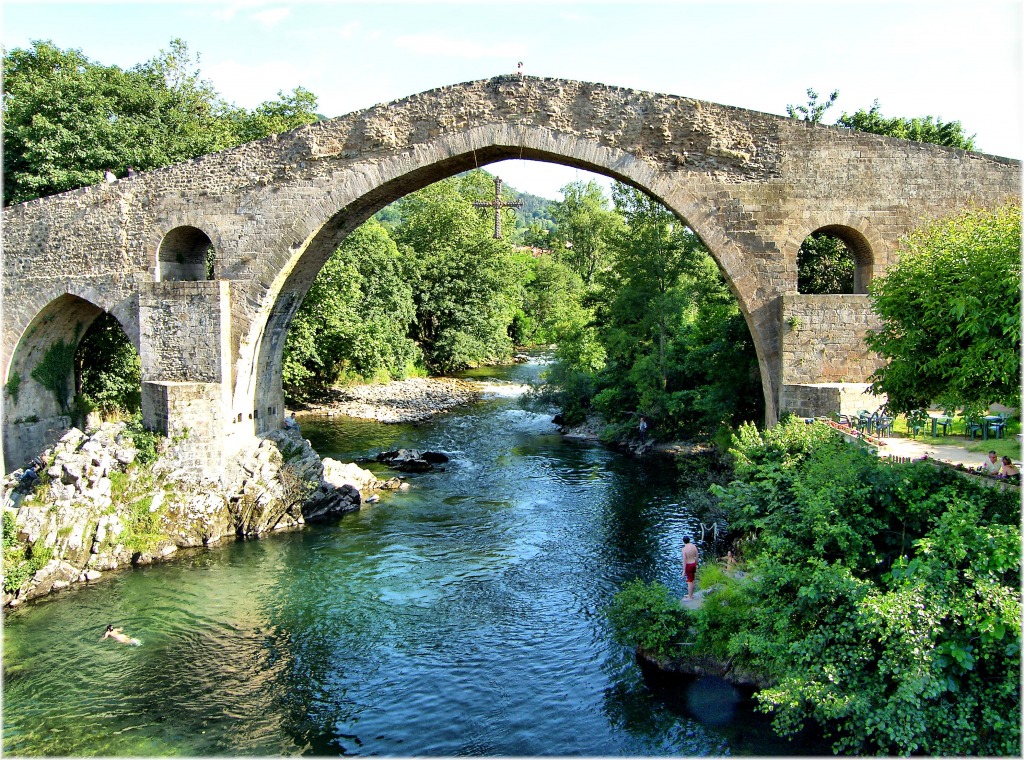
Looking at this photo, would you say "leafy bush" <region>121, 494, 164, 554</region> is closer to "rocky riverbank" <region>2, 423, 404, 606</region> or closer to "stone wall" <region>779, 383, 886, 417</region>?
"rocky riverbank" <region>2, 423, 404, 606</region>

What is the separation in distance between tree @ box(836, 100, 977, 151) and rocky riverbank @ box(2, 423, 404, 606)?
594 inches

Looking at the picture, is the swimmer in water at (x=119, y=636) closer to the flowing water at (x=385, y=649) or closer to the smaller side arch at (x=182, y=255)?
the flowing water at (x=385, y=649)

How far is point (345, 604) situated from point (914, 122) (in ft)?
57.8

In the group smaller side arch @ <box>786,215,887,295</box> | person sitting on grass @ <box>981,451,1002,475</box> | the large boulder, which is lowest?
the large boulder

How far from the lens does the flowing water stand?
8.88 meters

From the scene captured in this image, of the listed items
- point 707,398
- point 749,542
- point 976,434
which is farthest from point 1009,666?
point 707,398

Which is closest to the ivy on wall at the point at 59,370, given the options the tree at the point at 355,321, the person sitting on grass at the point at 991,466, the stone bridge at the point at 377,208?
the stone bridge at the point at 377,208

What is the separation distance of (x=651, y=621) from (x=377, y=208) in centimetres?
957

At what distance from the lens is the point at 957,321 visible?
8.39m

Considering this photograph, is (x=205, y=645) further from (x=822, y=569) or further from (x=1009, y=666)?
(x=1009, y=666)

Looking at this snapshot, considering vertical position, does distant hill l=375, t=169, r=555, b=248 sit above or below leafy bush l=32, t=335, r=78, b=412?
above

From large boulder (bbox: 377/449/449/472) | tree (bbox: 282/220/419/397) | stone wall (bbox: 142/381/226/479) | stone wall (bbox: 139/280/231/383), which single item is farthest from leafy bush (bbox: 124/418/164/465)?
tree (bbox: 282/220/419/397)

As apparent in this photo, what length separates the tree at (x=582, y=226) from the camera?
1970 inches

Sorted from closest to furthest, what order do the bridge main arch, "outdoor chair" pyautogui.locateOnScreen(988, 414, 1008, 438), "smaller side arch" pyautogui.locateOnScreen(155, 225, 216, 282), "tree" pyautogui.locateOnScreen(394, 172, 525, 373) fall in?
"outdoor chair" pyautogui.locateOnScreen(988, 414, 1008, 438), the bridge main arch, "smaller side arch" pyautogui.locateOnScreen(155, 225, 216, 282), "tree" pyautogui.locateOnScreen(394, 172, 525, 373)
